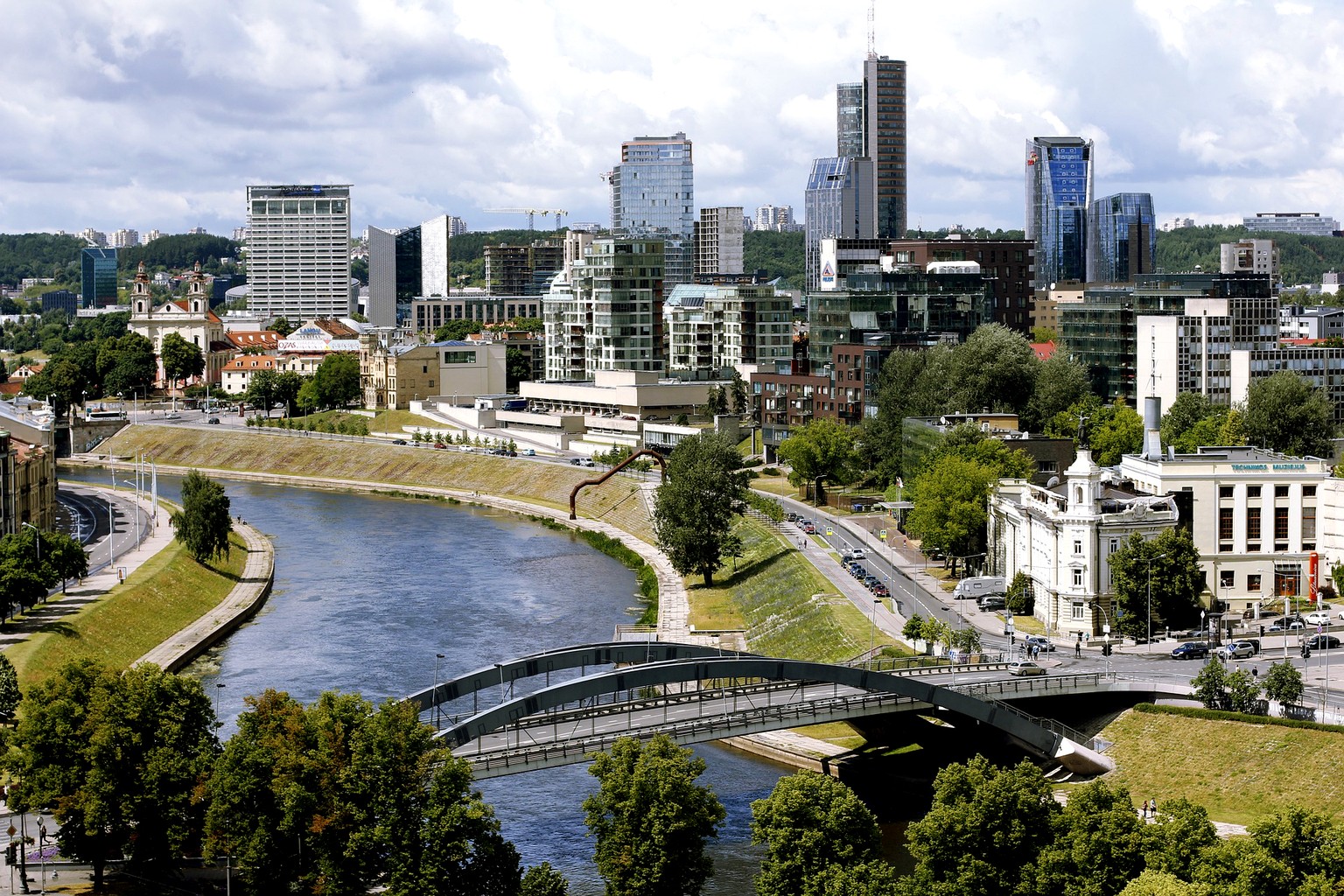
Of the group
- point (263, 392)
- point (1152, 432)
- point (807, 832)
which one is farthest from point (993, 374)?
point (263, 392)

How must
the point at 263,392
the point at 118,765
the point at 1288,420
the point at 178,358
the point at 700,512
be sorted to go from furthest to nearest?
1. the point at 178,358
2. the point at 263,392
3. the point at 1288,420
4. the point at 700,512
5. the point at 118,765

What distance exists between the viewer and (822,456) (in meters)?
96.3

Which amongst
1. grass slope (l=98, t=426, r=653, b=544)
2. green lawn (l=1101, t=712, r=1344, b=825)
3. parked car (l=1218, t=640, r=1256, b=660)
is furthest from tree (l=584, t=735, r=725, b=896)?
grass slope (l=98, t=426, r=653, b=544)

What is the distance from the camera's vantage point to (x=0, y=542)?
65.9m

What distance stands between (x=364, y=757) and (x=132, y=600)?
3449 cm

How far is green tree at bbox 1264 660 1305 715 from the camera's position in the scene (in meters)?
46.3

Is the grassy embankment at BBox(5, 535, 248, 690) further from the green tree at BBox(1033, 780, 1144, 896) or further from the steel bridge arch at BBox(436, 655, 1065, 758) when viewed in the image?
the green tree at BBox(1033, 780, 1144, 896)

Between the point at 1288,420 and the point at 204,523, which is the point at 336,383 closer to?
the point at 204,523

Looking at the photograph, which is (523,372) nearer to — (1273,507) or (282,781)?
(1273,507)

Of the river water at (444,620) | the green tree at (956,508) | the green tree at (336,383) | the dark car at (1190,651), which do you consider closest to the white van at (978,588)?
the green tree at (956,508)

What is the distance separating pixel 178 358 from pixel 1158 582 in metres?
130

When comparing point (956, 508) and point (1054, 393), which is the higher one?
point (1054, 393)

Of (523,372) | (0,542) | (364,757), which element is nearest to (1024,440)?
(0,542)

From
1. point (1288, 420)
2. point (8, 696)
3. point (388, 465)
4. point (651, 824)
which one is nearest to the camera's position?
point (651, 824)
